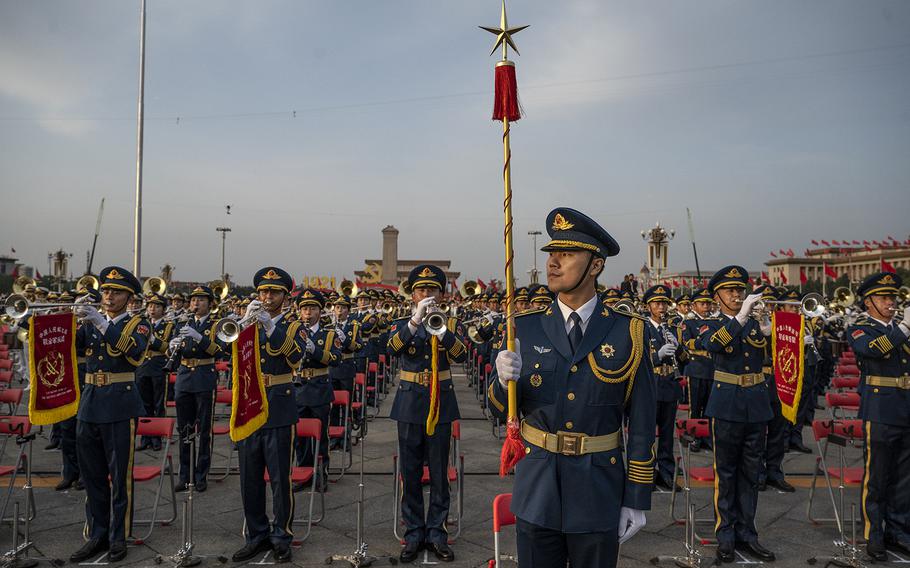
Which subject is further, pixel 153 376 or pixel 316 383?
pixel 153 376

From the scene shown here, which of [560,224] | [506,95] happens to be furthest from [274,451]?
[506,95]

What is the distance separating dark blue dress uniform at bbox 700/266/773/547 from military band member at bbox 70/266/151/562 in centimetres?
684

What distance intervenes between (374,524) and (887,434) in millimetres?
6344

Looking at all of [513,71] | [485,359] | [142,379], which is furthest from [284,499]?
[485,359]

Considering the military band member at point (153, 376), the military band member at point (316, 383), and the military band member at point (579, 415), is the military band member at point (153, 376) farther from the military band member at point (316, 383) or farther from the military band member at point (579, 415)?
the military band member at point (579, 415)

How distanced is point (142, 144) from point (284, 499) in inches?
845

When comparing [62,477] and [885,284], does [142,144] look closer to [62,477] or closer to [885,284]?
[62,477]

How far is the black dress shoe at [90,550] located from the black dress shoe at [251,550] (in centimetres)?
151

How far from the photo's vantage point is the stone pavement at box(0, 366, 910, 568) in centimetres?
654

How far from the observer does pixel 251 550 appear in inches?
249

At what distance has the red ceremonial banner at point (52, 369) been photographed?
6.16m

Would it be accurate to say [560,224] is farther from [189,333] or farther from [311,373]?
[189,333]

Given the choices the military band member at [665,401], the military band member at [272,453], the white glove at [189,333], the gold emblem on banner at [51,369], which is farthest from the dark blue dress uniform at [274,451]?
the military band member at [665,401]

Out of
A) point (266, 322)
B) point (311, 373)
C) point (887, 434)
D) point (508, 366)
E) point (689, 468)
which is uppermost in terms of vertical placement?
point (266, 322)
